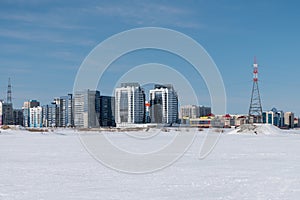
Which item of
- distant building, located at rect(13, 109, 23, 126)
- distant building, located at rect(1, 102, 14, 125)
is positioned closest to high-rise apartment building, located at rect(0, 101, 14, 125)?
distant building, located at rect(1, 102, 14, 125)

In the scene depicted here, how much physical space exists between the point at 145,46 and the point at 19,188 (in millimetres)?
14389

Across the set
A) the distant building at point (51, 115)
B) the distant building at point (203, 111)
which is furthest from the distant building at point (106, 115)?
the distant building at point (51, 115)

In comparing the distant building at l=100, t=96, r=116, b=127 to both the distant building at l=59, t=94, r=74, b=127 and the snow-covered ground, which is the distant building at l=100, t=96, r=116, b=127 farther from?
the snow-covered ground

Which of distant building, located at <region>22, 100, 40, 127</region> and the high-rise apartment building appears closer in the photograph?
the high-rise apartment building

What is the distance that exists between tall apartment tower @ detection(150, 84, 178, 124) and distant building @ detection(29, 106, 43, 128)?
329 feet

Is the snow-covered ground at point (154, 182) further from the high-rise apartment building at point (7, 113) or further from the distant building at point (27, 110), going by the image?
the distant building at point (27, 110)

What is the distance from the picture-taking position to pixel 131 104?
205ft

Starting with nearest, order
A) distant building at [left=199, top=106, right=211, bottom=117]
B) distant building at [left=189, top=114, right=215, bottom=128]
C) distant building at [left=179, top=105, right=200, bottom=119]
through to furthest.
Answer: distant building at [left=189, top=114, right=215, bottom=128]
distant building at [left=179, top=105, right=200, bottom=119]
distant building at [left=199, top=106, right=211, bottom=117]

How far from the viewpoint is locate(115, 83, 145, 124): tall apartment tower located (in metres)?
57.6

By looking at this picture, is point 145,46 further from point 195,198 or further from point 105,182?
point 195,198

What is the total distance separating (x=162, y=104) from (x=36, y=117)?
108 m

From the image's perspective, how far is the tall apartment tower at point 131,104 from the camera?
57.6 metres

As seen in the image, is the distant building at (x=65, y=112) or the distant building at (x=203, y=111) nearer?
the distant building at (x=203, y=111)

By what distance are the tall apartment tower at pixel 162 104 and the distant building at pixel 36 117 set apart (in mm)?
100192
